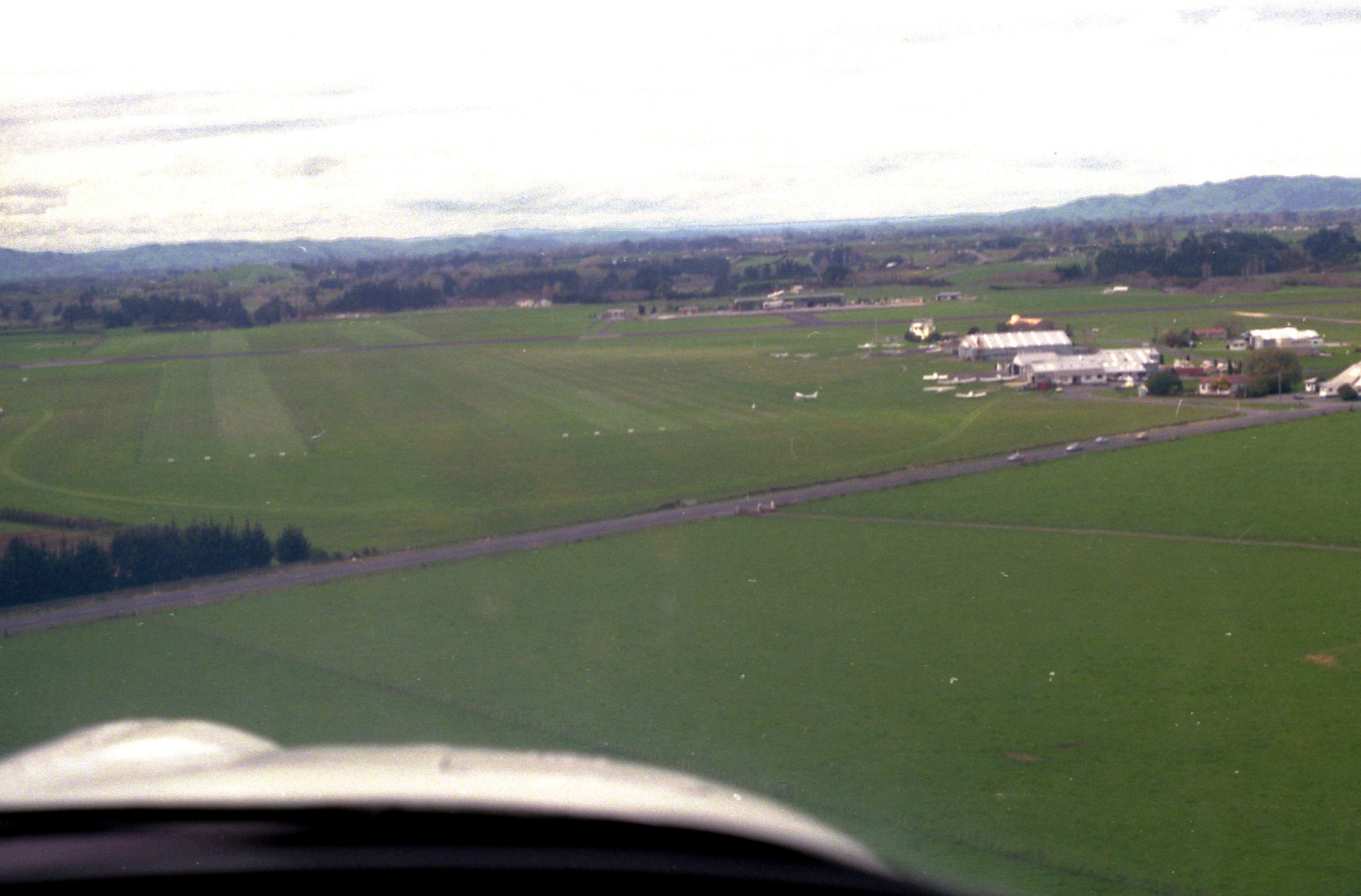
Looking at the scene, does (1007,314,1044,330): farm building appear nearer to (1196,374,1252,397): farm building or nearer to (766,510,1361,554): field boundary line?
(1196,374,1252,397): farm building

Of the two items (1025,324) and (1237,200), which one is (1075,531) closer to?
(1025,324)

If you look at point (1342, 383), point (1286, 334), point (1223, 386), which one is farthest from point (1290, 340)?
point (1223, 386)

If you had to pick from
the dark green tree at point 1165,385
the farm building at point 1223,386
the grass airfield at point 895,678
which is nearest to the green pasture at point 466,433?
the dark green tree at point 1165,385

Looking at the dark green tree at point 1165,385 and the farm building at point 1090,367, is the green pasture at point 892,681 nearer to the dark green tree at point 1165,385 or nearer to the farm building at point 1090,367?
the dark green tree at point 1165,385

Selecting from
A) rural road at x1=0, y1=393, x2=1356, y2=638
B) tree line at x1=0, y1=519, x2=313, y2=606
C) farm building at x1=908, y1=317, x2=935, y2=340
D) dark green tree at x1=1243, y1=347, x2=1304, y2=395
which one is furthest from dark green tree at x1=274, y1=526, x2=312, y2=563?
farm building at x1=908, y1=317, x2=935, y2=340

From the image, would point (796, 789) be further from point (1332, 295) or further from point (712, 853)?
point (1332, 295)
